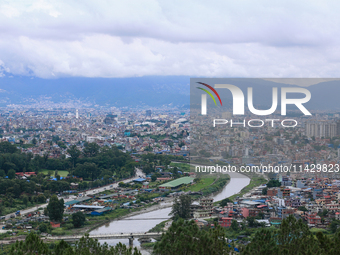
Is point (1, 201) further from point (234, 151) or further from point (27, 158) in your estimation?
point (234, 151)

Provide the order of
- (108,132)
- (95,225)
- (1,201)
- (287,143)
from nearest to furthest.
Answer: (95,225) → (1,201) → (287,143) → (108,132)

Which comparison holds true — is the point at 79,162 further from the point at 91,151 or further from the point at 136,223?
the point at 136,223

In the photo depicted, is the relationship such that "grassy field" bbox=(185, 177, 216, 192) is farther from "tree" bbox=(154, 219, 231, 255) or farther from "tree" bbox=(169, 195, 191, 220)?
"tree" bbox=(154, 219, 231, 255)

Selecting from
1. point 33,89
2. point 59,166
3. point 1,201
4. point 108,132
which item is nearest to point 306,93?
point 1,201

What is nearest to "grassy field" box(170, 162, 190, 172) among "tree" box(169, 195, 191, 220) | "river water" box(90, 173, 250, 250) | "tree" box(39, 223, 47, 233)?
"river water" box(90, 173, 250, 250)

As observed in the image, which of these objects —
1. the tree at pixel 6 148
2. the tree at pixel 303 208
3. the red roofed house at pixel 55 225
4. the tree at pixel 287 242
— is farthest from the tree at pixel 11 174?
the tree at pixel 287 242

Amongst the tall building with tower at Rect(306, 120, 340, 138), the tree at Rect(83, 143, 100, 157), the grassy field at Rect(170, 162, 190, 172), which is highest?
the tall building with tower at Rect(306, 120, 340, 138)

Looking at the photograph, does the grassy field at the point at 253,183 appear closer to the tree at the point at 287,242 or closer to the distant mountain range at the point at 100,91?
the tree at the point at 287,242

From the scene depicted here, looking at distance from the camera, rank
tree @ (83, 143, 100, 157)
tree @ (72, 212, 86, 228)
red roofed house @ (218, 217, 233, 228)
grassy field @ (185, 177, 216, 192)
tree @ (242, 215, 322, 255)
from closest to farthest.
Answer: tree @ (242, 215, 322, 255) → red roofed house @ (218, 217, 233, 228) → tree @ (72, 212, 86, 228) → grassy field @ (185, 177, 216, 192) → tree @ (83, 143, 100, 157)
